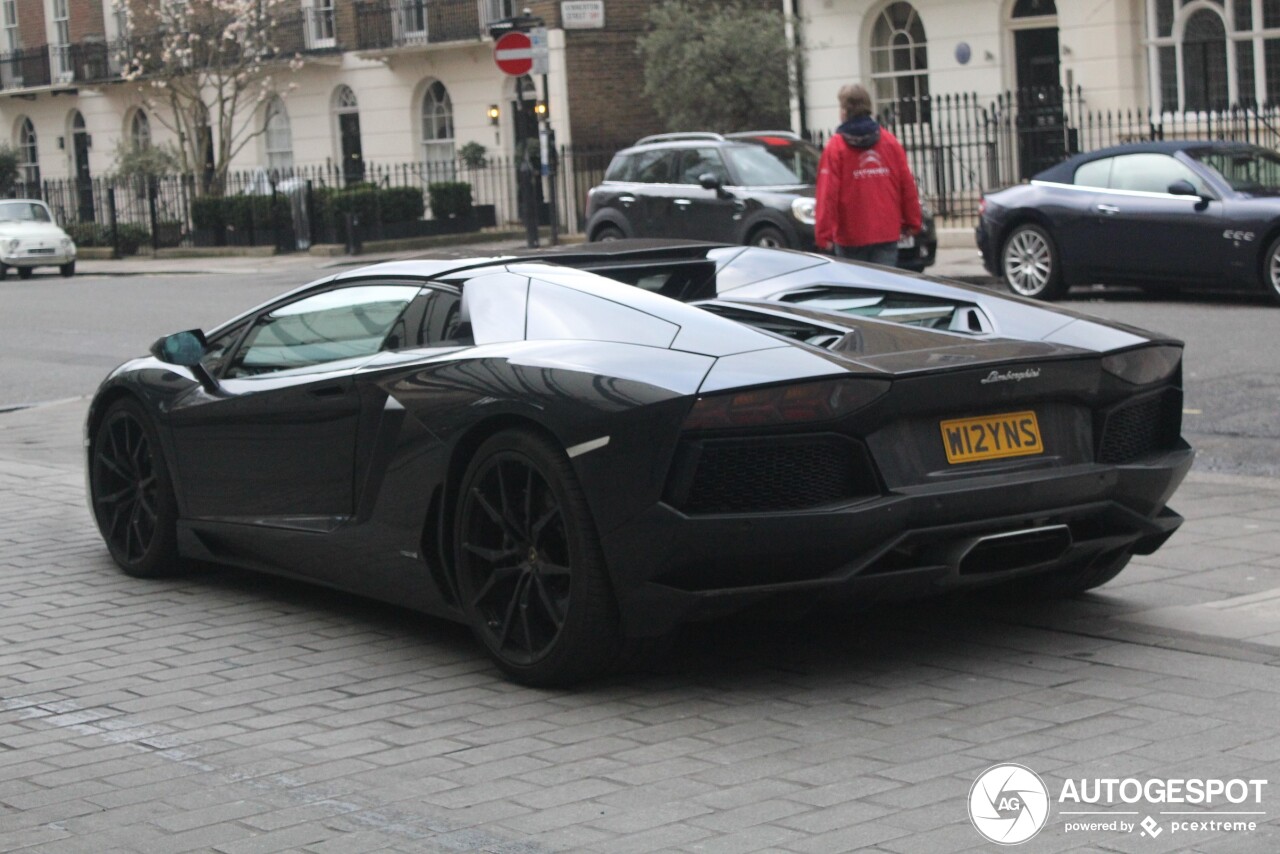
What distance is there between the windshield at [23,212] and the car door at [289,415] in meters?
30.2

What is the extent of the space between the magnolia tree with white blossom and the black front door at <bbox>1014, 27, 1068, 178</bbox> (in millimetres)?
18367

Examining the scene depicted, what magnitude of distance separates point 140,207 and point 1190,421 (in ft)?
111

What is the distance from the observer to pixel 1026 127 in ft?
84.2

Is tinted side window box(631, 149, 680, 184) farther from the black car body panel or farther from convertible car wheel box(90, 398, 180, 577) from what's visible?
convertible car wheel box(90, 398, 180, 577)

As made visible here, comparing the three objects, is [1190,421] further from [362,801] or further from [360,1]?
[360,1]

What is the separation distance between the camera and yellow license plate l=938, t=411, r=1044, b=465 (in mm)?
5246

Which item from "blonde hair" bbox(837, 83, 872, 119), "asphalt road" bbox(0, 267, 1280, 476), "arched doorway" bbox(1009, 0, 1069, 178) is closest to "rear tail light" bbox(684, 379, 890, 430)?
"asphalt road" bbox(0, 267, 1280, 476)

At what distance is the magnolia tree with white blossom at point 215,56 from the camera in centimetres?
3966

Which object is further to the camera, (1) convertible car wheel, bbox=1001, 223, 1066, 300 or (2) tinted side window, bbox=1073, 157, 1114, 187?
(1) convertible car wheel, bbox=1001, 223, 1066, 300

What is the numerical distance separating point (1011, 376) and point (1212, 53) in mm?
21330

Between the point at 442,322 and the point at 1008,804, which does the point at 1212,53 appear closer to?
the point at 442,322

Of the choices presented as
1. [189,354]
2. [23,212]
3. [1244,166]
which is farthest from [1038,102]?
[189,354]

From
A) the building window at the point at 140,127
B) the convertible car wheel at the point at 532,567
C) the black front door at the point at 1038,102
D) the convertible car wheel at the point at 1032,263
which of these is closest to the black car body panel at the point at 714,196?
the convertible car wheel at the point at 1032,263

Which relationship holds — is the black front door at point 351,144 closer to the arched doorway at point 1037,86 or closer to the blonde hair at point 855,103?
the arched doorway at point 1037,86
